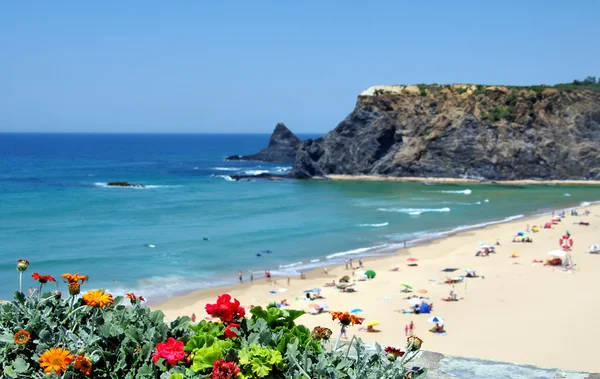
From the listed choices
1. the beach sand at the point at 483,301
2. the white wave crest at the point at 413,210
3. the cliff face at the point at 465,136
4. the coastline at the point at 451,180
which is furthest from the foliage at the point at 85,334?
the cliff face at the point at 465,136

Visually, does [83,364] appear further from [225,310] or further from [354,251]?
[354,251]

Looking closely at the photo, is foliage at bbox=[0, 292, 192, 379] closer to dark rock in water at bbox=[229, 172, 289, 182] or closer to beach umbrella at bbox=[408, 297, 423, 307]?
beach umbrella at bbox=[408, 297, 423, 307]

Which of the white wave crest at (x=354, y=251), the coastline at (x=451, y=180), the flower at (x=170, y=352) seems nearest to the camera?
the flower at (x=170, y=352)

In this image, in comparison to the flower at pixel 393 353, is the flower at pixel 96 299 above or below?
above

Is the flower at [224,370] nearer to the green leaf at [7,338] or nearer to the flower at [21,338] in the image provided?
the flower at [21,338]

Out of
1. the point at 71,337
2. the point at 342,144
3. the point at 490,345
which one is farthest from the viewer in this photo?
the point at 342,144

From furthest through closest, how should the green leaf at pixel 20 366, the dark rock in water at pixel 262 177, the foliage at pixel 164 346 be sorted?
the dark rock in water at pixel 262 177 → the green leaf at pixel 20 366 → the foliage at pixel 164 346

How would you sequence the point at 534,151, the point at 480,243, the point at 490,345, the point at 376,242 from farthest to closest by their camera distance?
the point at 534,151 → the point at 376,242 → the point at 480,243 → the point at 490,345

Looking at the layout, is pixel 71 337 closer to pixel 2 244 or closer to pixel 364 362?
pixel 364 362

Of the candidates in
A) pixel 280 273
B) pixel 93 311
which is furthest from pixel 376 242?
pixel 93 311
